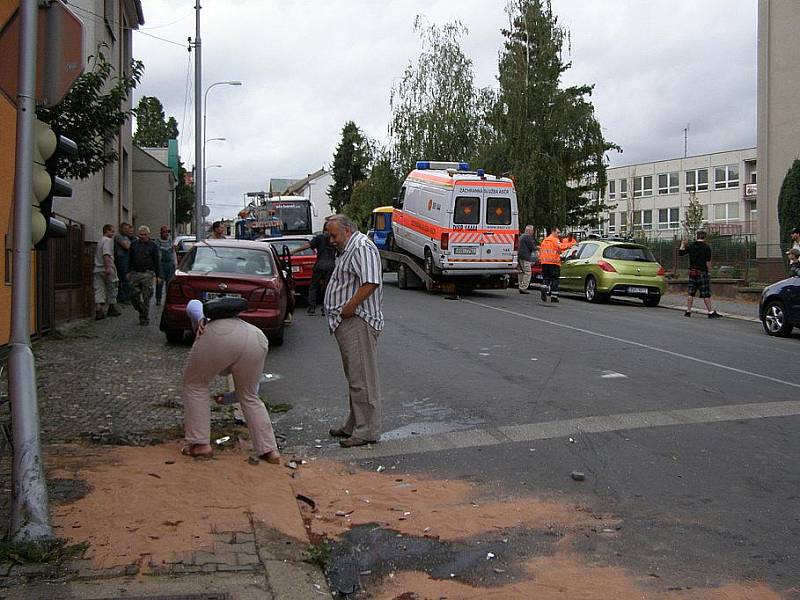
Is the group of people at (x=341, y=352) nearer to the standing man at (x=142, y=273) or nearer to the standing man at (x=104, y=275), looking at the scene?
the standing man at (x=142, y=273)

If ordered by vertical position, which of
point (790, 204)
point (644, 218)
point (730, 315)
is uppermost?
point (644, 218)

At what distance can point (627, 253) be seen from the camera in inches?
865

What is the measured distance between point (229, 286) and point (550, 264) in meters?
10.9

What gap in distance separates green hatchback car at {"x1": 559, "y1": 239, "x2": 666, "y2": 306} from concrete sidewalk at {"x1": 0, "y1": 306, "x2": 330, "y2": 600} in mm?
15092

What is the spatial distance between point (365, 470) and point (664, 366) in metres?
5.74

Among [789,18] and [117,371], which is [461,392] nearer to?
[117,371]

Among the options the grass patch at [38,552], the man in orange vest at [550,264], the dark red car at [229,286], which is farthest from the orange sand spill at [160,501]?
the man in orange vest at [550,264]

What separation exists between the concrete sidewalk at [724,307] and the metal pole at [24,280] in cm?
1696

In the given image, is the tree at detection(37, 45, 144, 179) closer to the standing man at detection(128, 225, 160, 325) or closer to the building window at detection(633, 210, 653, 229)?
the standing man at detection(128, 225, 160, 325)

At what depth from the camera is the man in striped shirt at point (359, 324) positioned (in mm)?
6852

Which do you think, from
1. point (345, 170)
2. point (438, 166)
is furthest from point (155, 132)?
point (438, 166)

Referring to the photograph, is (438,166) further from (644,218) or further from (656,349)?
(644,218)

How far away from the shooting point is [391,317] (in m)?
16.4

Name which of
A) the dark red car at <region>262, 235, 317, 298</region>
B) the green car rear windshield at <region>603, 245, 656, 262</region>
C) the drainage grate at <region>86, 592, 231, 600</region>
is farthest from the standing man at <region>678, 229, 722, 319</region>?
the drainage grate at <region>86, 592, 231, 600</region>
